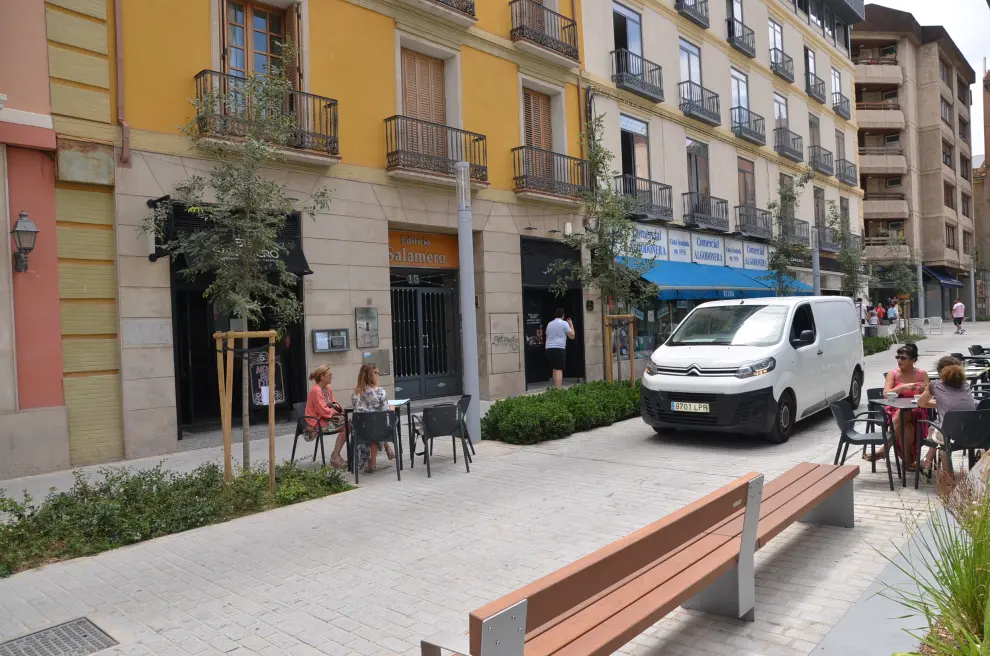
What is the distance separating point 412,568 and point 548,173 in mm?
13451

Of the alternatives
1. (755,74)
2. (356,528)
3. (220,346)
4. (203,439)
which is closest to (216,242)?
(220,346)

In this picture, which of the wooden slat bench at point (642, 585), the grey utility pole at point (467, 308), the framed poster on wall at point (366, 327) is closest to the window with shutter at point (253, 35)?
the grey utility pole at point (467, 308)

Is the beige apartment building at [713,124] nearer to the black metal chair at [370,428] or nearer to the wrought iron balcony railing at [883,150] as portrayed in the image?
the black metal chair at [370,428]

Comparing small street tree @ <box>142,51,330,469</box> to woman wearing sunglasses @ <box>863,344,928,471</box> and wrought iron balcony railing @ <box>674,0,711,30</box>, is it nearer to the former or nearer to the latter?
woman wearing sunglasses @ <box>863,344,928,471</box>

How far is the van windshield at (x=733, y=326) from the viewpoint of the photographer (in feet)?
32.8

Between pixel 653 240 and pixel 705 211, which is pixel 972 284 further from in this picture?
pixel 653 240

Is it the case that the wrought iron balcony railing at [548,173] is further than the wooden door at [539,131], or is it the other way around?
the wooden door at [539,131]

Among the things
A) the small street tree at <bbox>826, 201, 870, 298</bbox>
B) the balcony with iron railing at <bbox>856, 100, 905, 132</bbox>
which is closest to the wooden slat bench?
Answer: the small street tree at <bbox>826, 201, 870, 298</bbox>

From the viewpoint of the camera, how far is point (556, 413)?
424 inches

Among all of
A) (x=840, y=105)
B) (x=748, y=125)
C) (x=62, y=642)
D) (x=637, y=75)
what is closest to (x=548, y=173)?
(x=637, y=75)

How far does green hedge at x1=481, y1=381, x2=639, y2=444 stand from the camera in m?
10.5

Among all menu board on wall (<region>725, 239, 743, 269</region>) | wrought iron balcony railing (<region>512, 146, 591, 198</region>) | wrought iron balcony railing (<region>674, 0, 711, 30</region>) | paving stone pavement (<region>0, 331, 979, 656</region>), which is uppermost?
wrought iron balcony railing (<region>674, 0, 711, 30</region>)

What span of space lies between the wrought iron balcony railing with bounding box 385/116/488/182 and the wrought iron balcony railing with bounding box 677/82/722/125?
30.1 feet

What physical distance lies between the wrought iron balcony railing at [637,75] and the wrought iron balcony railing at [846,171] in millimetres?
16779
